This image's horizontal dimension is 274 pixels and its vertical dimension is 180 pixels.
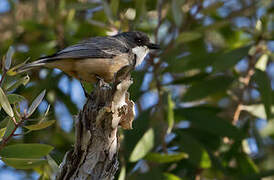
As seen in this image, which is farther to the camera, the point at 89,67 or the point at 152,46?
the point at 152,46

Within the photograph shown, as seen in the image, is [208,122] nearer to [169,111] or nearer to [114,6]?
[169,111]

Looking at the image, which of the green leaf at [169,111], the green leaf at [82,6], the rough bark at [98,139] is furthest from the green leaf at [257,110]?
the rough bark at [98,139]

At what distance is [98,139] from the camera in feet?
12.3

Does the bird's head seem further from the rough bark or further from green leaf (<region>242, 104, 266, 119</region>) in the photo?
the rough bark

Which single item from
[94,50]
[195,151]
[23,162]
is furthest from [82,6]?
[23,162]

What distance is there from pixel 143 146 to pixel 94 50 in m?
1.27

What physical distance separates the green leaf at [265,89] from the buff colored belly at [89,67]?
190cm

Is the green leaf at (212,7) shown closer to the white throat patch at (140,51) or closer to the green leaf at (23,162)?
the white throat patch at (140,51)

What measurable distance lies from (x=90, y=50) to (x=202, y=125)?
6.68ft

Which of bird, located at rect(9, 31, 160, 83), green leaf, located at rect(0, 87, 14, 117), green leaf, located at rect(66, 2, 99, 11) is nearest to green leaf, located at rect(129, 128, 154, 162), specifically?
bird, located at rect(9, 31, 160, 83)

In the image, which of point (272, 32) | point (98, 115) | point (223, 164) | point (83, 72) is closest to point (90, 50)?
point (83, 72)

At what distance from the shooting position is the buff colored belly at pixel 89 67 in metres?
5.36

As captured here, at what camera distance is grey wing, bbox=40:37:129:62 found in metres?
5.22

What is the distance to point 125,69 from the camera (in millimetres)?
4098
